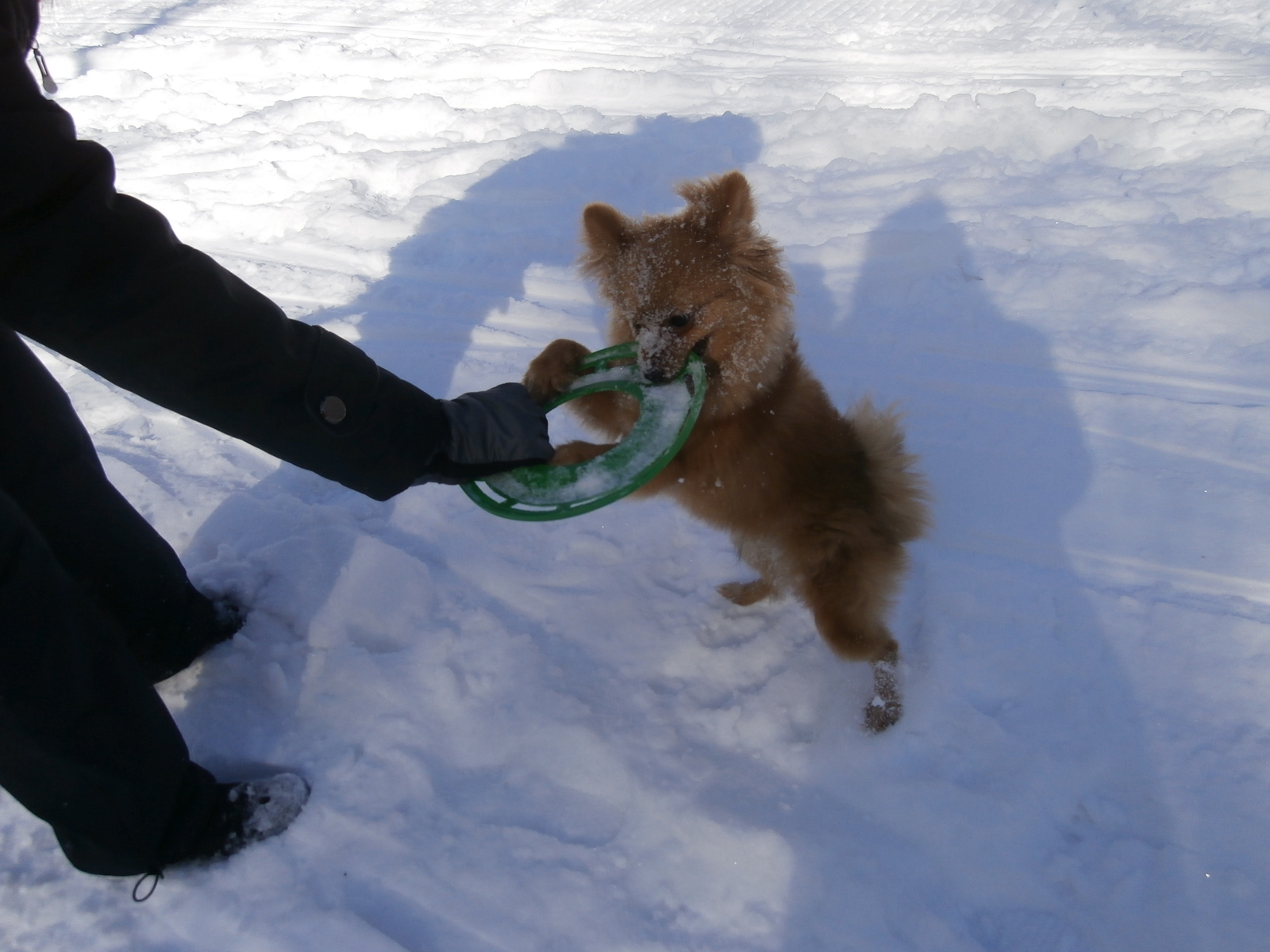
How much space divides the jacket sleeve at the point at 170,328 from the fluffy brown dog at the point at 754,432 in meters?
0.79

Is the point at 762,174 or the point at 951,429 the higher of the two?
the point at 762,174

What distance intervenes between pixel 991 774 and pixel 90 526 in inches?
115

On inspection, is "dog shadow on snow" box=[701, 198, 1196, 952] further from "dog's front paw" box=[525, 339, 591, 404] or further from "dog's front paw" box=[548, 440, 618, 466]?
"dog's front paw" box=[525, 339, 591, 404]

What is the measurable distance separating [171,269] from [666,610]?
2.06 metres

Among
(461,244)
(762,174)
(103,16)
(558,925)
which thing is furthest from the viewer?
(103,16)

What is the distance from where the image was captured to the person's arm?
154 centimetres

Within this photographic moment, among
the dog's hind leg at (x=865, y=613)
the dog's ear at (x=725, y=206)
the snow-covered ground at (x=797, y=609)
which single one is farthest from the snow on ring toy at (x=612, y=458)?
the dog's hind leg at (x=865, y=613)

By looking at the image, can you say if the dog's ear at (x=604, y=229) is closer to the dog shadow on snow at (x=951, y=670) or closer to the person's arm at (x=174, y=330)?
the person's arm at (x=174, y=330)

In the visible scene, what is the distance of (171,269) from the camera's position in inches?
68.0

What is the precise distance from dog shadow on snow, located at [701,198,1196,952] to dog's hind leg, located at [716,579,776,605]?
1.38 ft

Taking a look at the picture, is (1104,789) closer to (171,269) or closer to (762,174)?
(171,269)

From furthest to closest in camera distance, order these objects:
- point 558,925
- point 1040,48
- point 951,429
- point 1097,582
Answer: point 1040,48 → point 951,429 → point 1097,582 → point 558,925

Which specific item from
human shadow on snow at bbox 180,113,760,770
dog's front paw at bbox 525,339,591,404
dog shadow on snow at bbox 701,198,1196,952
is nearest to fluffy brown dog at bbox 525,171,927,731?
dog's front paw at bbox 525,339,591,404

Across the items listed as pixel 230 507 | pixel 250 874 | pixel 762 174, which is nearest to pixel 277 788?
pixel 250 874
